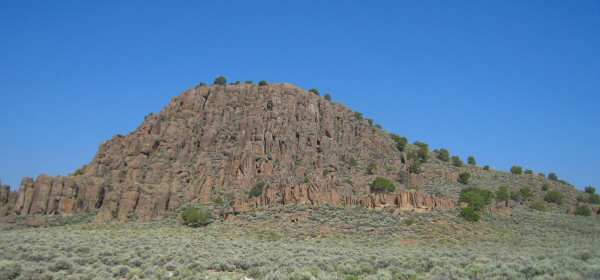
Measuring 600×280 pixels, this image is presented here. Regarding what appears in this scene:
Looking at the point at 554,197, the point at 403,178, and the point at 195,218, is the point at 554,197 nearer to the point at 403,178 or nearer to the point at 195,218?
the point at 403,178

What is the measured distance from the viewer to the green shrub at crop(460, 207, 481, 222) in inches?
2409

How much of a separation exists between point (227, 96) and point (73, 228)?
45.2 m

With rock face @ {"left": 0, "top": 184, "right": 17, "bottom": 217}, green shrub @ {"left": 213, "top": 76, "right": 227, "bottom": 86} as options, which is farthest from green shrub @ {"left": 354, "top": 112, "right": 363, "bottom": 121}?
rock face @ {"left": 0, "top": 184, "right": 17, "bottom": 217}

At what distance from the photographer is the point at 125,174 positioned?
267ft

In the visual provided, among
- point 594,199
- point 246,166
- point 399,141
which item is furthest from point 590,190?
point 246,166

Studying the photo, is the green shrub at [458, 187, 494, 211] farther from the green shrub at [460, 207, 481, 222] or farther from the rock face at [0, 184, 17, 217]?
the rock face at [0, 184, 17, 217]

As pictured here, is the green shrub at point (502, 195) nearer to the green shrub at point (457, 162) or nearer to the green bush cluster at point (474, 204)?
the green bush cluster at point (474, 204)

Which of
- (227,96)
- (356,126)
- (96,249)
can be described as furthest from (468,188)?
(96,249)

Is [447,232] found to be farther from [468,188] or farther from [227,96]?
[227,96]

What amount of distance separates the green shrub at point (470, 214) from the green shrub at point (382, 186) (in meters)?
16.8

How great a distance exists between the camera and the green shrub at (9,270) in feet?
80.2

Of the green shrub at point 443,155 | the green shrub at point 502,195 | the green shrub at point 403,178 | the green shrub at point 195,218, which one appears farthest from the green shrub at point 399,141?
the green shrub at point 195,218

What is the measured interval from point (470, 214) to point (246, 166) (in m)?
34.8

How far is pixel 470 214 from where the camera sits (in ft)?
203
